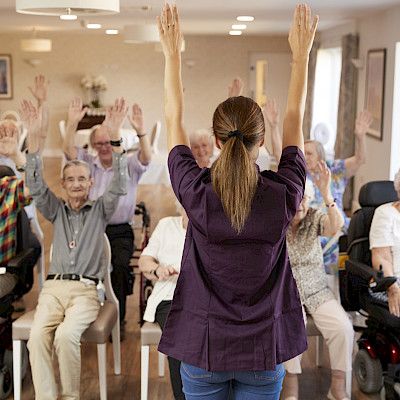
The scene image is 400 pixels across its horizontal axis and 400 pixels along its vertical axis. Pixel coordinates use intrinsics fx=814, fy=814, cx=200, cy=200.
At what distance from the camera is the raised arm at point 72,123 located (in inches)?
180

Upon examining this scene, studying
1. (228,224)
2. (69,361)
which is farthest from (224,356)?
(69,361)

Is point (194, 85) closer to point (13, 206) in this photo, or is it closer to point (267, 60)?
point (267, 60)

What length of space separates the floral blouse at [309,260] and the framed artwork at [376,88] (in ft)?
16.1

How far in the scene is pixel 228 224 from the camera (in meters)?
2.01

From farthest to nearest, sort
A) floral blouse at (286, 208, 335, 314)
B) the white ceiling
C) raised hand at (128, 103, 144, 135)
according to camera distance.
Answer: the white ceiling, raised hand at (128, 103, 144, 135), floral blouse at (286, 208, 335, 314)

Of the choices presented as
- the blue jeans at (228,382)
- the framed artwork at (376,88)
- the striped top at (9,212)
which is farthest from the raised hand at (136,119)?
the framed artwork at (376,88)

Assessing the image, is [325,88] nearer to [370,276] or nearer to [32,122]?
[370,276]

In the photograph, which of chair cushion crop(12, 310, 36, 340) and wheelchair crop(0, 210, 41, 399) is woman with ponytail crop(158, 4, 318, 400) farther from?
wheelchair crop(0, 210, 41, 399)

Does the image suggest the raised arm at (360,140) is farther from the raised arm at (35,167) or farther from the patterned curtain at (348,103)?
the patterned curtain at (348,103)

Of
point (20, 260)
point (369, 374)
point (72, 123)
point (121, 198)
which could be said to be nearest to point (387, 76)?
point (121, 198)

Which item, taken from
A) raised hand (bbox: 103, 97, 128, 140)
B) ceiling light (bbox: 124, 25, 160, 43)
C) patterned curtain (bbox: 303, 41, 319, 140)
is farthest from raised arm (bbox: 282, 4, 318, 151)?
patterned curtain (bbox: 303, 41, 319, 140)

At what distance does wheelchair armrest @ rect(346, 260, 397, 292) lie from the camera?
396cm

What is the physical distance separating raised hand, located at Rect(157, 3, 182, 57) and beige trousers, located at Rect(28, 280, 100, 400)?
2.07 metres

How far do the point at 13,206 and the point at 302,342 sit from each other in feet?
8.99
